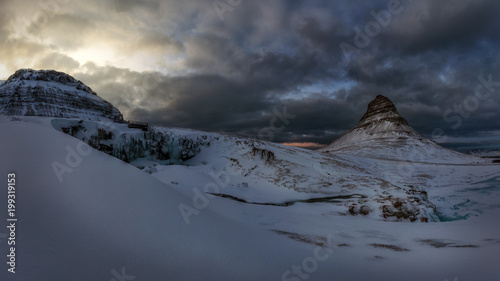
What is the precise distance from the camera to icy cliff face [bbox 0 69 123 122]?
25.8 m

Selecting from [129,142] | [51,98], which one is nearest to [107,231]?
[129,142]

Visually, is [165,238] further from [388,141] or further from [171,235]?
[388,141]

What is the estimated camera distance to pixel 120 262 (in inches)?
89.0

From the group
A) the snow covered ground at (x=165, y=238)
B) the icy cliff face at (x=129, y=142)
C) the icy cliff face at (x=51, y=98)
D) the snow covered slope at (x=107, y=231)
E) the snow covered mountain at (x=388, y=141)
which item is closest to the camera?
the snow covered slope at (x=107, y=231)

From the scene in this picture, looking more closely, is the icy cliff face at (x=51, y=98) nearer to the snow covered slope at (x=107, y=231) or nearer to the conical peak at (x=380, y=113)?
the snow covered slope at (x=107, y=231)

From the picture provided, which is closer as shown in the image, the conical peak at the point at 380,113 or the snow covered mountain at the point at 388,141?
the snow covered mountain at the point at 388,141

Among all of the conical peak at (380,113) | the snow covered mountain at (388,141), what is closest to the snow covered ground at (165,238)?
the snow covered mountain at (388,141)

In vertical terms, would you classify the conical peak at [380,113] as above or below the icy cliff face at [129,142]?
above

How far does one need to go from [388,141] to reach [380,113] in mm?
19059

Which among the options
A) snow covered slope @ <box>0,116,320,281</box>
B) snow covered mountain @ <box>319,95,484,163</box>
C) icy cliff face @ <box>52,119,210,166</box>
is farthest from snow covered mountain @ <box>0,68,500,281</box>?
snow covered mountain @ <box>319,95,484,163</box>

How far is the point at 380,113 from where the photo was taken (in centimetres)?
7488

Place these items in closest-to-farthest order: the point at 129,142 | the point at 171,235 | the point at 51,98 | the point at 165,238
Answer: the point at 165,238
the point at 171,235
the point at 129,142
the point at 51,98

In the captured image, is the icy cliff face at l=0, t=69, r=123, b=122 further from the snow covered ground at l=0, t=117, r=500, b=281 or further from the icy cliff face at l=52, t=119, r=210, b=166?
the snow covered ground at l=0, t=117, r=500, b=281

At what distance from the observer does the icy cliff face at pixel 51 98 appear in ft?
84.5
